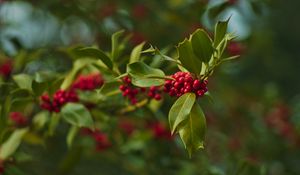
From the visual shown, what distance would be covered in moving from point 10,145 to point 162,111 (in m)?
0.89

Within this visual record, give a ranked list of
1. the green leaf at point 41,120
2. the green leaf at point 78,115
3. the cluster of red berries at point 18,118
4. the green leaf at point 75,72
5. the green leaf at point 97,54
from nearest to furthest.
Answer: the green leaf at point 97,54, the green leaf at point 78,115, the green leaf at point 75,72, the green leaf at point 41,120, the cluster of red berries at point 18,118

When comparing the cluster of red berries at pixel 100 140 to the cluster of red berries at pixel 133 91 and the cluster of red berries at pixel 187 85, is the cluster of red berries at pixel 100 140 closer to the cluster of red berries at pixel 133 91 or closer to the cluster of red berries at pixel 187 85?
the cluster of red berries at pixel 133 91

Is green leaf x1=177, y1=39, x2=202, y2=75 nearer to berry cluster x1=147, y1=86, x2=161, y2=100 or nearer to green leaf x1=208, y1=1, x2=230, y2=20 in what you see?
berry cluster x1=147, y1=86, x2=161, y2=100

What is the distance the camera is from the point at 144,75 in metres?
1.22

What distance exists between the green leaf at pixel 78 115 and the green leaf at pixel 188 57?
38cm

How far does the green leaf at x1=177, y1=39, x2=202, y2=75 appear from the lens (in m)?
1.14

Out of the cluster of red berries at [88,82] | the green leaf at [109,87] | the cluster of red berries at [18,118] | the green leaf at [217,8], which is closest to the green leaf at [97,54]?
the green leaf at [109,87]

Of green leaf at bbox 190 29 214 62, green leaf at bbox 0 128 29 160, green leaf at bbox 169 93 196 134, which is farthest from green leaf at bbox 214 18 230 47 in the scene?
green leaf at bbox 0 128 29 160

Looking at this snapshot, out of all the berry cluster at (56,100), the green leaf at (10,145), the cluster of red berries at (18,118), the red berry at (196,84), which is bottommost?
the cluster of red berries at (18,118)

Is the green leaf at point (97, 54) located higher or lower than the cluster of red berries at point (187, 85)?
higher

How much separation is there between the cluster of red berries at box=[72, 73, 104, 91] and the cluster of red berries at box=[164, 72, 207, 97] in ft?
1.65

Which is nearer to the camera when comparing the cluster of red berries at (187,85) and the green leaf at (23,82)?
the cluster of red berries at (187,85)

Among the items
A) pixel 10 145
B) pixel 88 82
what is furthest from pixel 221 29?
pixel 10 145

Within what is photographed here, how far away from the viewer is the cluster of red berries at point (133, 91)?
1370mm
